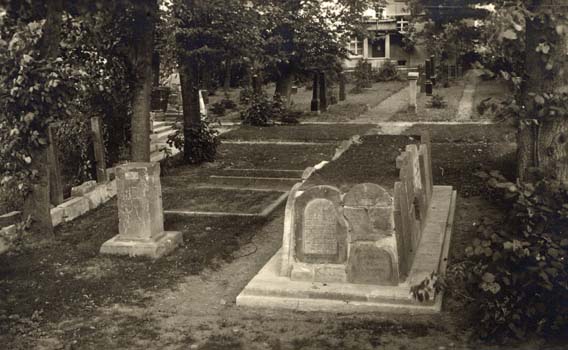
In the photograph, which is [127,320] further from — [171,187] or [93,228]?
[171,187]

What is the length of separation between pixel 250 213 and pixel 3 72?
14.6 feet

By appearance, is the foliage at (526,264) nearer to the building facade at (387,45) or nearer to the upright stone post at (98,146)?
the upright stone post at (98,146)

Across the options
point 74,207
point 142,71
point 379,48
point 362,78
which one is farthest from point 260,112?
point 379,48

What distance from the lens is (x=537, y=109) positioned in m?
6.16

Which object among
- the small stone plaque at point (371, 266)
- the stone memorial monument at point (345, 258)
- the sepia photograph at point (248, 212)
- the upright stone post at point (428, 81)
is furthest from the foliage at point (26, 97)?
the upright stone post at point (428, 81)

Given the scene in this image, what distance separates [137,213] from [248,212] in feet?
8.45

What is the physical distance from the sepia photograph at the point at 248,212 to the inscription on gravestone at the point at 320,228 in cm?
2

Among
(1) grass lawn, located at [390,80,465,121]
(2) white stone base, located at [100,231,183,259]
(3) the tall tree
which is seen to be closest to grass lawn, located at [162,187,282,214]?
(2) white stone base, located at [100,231,183,259]

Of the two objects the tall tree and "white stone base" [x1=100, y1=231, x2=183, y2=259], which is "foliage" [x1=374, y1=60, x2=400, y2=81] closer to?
the tall tree

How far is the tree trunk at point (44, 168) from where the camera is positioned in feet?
29.9

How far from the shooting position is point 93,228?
34.9ft

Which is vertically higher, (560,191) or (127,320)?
(560,191)

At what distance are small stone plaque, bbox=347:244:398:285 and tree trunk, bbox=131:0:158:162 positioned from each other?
5.18 meters

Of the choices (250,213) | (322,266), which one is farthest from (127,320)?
(250,213)
